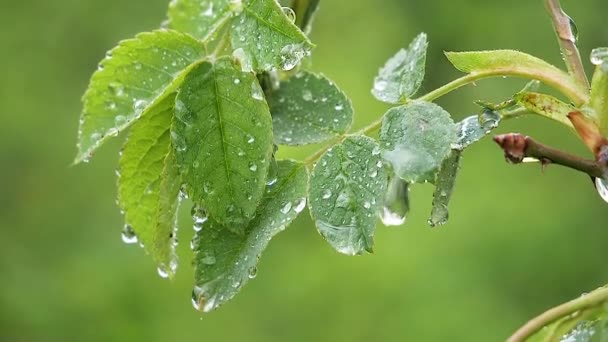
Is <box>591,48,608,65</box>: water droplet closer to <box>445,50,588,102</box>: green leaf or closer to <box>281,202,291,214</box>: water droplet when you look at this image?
<box>445,50,588,102</box>: green leaf

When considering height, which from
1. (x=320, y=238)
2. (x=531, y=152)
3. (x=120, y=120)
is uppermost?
(x=531, y=152)

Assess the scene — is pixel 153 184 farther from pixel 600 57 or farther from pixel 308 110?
pixel 600 57

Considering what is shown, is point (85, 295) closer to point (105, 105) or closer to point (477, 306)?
point (477, 306)

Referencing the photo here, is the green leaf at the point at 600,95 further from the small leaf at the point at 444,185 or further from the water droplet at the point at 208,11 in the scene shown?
the water droplet at the point at 208,11

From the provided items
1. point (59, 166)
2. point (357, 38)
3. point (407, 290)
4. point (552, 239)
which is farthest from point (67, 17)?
point (552, 239)

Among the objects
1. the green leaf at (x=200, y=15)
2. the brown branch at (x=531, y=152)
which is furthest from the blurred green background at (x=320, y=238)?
the brown branch at (x=531, y=152)

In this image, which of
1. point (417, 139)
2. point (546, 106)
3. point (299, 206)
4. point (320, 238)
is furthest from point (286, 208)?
point (320, 238)
